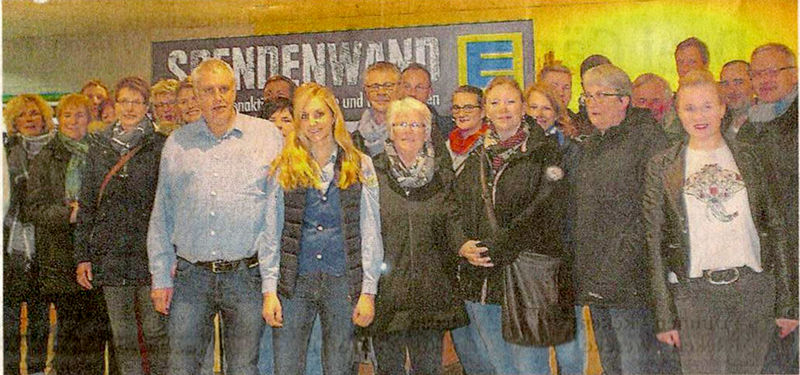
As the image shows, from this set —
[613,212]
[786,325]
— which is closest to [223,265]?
[613,212]

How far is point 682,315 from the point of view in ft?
9.36

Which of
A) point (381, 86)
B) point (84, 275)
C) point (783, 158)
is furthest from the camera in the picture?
point (84, 275)

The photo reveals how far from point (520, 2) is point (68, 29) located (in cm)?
166

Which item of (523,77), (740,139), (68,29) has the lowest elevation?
(740,139)

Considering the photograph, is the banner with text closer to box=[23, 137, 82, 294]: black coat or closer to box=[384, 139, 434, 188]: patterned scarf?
box=[384, 139, 434, 188]: patterned scarf

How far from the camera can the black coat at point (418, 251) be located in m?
2.87

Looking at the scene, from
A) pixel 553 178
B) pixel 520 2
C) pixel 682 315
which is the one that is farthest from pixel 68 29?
pixel 682 315

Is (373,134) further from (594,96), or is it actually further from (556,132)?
(594,96)

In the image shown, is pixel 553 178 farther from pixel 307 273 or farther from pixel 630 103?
pixel 307 273

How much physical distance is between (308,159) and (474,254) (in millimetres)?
670

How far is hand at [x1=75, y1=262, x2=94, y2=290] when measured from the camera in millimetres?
3033

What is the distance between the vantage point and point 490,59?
2895 mm

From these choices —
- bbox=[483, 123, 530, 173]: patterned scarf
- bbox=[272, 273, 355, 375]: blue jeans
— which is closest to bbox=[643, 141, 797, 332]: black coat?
bbox=[483, 123, 530, 173]: patterned scarf

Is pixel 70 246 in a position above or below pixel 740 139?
below
